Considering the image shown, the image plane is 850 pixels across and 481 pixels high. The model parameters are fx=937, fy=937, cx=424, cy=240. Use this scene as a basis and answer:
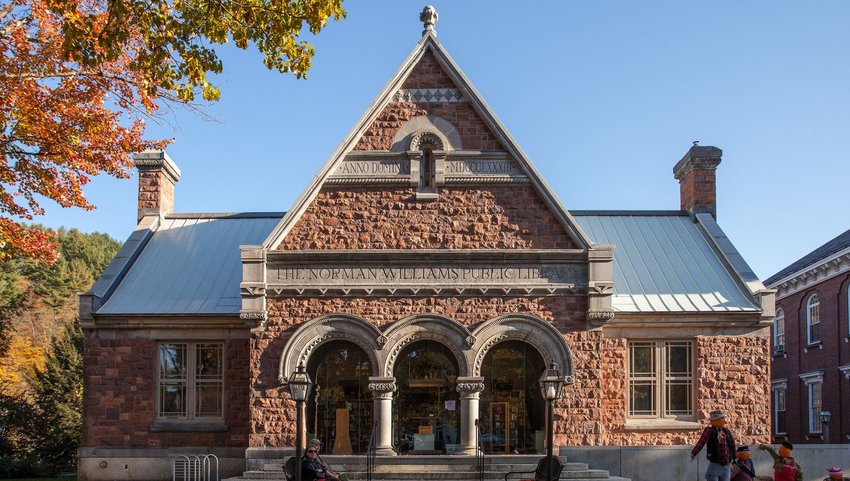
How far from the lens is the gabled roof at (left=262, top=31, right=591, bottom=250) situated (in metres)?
21.8

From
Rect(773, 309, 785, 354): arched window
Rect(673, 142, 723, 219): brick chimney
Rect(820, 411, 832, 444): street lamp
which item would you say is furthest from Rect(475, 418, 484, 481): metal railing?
Rect(773, 309, 785, 354): arched window

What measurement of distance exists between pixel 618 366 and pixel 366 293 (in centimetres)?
654

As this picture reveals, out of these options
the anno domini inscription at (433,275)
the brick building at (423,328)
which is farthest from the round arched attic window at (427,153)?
the anno domini inscription at (433,275)

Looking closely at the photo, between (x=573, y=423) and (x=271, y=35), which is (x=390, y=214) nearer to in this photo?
(x=573, y=423)

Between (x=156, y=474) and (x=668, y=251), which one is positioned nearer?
(x=156, y=474)

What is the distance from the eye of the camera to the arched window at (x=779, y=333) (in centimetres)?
3772

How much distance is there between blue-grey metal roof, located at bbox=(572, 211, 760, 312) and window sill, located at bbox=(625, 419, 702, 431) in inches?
108

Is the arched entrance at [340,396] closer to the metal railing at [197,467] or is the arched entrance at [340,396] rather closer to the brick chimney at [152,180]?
the metal railing at [197,467]

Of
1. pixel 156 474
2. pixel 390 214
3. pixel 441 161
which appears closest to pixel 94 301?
pixel 156 474

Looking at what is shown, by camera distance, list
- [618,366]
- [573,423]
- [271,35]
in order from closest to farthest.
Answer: [271,35] < [573,423] < [618,366]

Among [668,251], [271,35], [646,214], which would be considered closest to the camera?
[271,35]

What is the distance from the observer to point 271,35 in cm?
1502

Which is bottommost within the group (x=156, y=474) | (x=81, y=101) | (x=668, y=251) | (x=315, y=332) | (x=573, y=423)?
(x=156, y=474)

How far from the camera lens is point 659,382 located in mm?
23406
